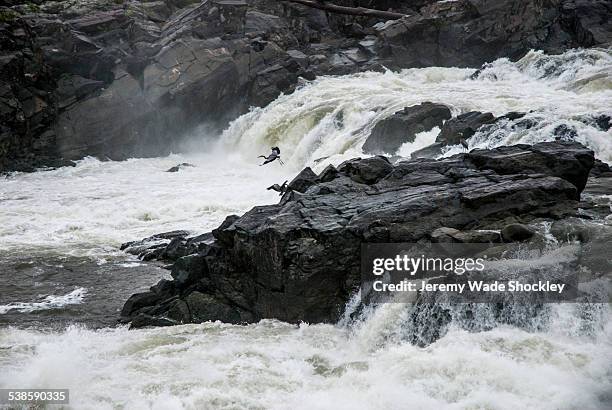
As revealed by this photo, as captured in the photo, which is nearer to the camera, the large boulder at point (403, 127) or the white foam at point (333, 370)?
A: the white foam at point (333, 370)

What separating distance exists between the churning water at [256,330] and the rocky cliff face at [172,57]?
4.08m

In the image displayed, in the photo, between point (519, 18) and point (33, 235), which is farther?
point (519, 18)

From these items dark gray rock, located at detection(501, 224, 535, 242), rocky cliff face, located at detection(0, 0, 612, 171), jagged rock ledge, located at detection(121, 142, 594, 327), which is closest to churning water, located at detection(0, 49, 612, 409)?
jagged rock ledge, located at detection(121, 142, 594, 327)

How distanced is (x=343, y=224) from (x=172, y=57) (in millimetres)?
20949

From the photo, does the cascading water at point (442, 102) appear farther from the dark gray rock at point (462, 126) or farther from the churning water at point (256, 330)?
the dark gray rock at point (462, 126)

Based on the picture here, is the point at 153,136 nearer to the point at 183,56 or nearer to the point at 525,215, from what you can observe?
the point at 183,56

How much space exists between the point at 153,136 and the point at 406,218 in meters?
21.6

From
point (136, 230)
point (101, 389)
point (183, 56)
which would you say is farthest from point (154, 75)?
Result: point (101, 389)

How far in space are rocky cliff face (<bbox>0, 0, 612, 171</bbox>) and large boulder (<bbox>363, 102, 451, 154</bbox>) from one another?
981 cm

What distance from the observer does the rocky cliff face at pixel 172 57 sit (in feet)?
91.4

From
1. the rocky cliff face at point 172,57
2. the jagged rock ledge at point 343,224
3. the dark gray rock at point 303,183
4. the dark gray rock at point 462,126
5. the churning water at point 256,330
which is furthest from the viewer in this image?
the rocky cliff face at point 172,57

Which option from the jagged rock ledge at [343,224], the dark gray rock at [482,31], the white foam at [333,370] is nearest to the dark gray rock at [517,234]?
the jagged rock ledge at [343,224]

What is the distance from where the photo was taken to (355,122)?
23516mm

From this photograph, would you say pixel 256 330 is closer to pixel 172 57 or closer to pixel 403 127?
pixel 403 127
